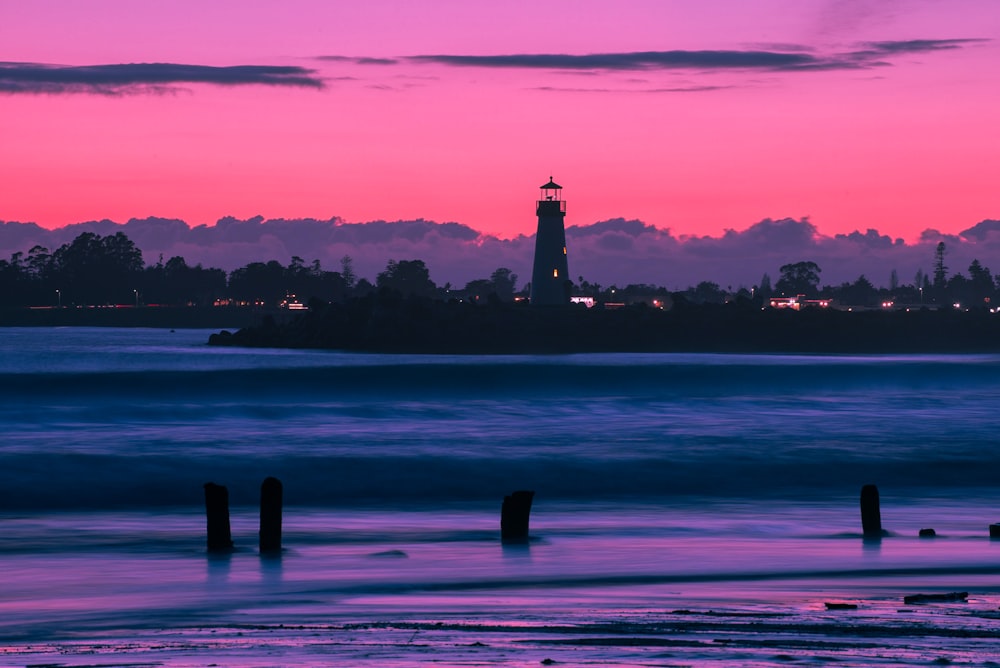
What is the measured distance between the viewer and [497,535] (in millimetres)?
17797

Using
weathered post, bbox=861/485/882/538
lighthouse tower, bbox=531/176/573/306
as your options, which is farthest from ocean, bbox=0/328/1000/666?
lighthouse tower, bbox=531/176/573/306

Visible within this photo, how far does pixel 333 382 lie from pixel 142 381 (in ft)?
31.3

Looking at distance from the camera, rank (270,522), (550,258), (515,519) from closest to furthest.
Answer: (270,522) → (515,519) → (550,258)

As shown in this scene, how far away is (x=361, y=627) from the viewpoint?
978 cm

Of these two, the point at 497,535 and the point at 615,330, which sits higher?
the point at 615,330

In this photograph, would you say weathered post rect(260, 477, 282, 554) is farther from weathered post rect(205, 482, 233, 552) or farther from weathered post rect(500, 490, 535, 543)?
weathered post rect(500, 490, 535, 543)

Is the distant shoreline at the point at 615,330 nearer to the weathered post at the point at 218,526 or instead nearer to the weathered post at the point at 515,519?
the weathered post at the point at 515,519

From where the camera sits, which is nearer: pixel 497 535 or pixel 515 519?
pixel 515 519

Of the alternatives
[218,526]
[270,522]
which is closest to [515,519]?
[270,522]

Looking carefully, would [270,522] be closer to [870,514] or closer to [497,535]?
[497,535]

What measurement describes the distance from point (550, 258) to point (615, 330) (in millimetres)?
18645

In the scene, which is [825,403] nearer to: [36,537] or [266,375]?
[266,375]

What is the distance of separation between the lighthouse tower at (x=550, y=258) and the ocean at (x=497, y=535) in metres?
43.5

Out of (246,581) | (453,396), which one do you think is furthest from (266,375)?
(246,581)
